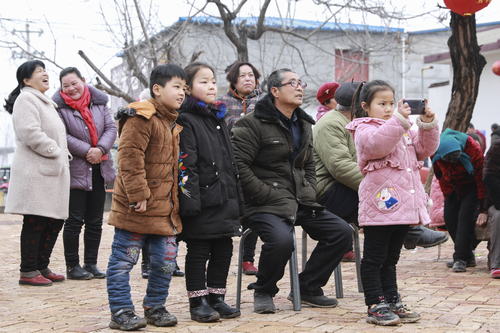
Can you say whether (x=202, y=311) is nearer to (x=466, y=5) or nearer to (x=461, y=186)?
(x=461, y=186)

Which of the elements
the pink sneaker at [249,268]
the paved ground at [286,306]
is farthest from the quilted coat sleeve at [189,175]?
the pink sneaker at [249,268]

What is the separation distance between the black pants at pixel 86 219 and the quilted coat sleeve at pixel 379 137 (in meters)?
3.10

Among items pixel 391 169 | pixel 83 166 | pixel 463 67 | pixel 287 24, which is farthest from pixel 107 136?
pixel 287 24

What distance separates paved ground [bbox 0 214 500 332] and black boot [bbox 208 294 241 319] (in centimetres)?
7

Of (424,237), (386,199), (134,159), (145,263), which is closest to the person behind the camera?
(134,159)

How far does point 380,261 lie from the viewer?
13.2 feet

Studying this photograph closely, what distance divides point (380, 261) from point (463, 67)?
5715mm

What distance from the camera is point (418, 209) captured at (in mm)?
4000

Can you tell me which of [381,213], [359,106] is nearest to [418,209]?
[381,213]

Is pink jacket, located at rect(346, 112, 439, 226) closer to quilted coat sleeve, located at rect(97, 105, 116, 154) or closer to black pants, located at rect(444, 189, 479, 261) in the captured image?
black pants, located at rect(444, 189, 479, 261)

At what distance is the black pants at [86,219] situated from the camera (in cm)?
598

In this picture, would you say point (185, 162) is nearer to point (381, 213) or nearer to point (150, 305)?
point (150, 305)

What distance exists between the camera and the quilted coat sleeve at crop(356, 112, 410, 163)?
12.5 feet

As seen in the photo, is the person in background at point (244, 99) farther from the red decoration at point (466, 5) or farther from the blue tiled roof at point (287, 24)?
the blue tiled roof at point (287, 24)
